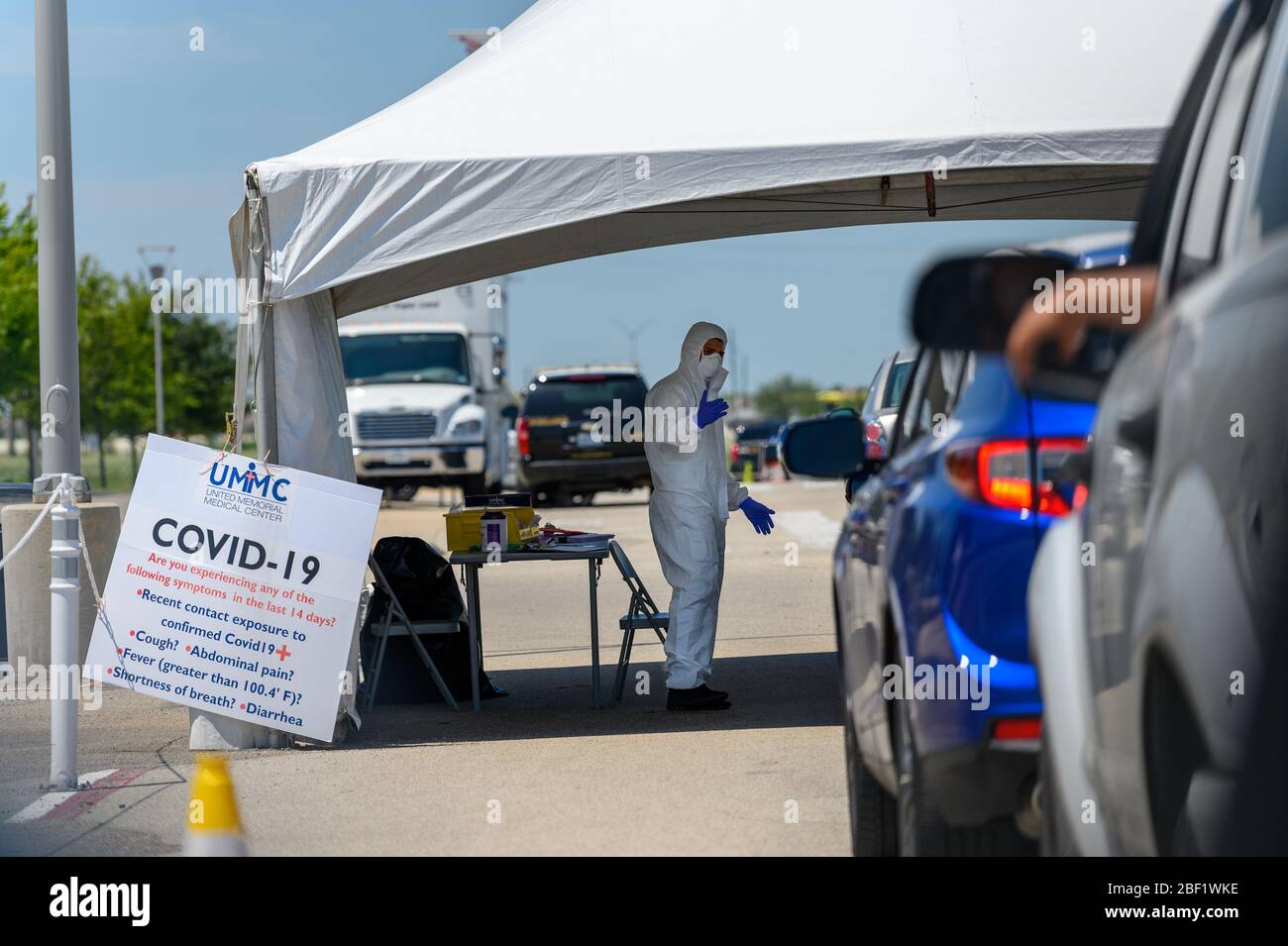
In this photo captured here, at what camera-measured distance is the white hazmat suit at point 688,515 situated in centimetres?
906

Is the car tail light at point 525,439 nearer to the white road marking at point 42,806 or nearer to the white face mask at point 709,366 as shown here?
the white face mask at point 709,366

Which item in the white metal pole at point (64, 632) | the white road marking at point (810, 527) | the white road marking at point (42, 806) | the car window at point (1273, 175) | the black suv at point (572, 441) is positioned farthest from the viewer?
the black suv at point (572, 441)

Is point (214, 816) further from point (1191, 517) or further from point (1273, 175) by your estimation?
point (1273, 175)

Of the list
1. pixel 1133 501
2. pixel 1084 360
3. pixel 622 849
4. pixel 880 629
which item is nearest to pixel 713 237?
pixel 622 849

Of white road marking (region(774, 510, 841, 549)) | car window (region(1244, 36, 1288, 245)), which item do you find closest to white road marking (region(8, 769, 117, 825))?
car window (region(1244, 36, 1288, 245))

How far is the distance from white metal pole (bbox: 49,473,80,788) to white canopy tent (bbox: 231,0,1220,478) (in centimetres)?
121

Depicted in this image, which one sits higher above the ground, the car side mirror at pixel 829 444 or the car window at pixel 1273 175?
the car window at pixel 1273 175

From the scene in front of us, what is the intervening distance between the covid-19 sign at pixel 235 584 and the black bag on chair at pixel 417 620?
134 cm

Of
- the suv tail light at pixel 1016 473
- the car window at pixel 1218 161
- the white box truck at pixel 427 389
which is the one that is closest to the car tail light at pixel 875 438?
the suv tail light at pixel 1016 473

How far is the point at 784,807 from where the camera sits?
6590 millimetres

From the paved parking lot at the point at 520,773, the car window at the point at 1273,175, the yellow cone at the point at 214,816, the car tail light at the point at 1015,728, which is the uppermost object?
the car window at the point at 1273,175

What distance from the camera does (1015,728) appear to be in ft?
12.3

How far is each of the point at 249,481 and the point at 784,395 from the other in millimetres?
165537
